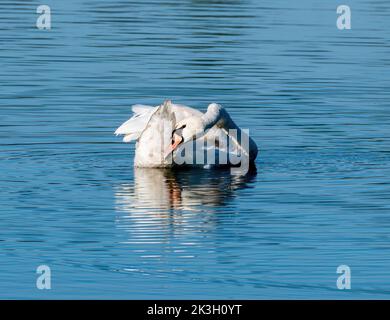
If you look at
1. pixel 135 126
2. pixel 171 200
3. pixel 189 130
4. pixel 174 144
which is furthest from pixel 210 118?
pixel 171 200

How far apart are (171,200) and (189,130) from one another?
204 centimetres

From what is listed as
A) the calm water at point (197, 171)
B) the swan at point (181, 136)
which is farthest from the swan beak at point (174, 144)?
the calm water at point (197, 171)

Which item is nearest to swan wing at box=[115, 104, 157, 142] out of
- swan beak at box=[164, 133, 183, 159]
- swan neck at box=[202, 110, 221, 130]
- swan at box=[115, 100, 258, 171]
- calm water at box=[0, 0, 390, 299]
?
swan at box=[115, 100, 258, 171]

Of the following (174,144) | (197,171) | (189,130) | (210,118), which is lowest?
(197,171)

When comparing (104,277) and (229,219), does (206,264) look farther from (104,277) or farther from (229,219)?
(229,219)

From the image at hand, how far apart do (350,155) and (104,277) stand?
6216mm

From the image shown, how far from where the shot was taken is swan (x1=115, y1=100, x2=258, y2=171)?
16.3 metres

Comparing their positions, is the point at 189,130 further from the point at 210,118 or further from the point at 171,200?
the point at 171,200

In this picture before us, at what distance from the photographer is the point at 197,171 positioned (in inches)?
648

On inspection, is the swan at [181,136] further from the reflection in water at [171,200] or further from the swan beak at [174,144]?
the reflection in water at [171,200]

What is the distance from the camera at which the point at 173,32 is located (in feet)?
93.2

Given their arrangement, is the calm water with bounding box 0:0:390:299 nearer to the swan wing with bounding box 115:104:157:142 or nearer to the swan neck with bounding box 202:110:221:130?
the swan wing with bounding box 115:104:157:142

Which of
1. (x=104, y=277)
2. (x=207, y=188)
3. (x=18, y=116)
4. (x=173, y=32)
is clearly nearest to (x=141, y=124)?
(x=207, y=188)

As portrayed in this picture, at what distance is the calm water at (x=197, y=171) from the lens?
11.7m
